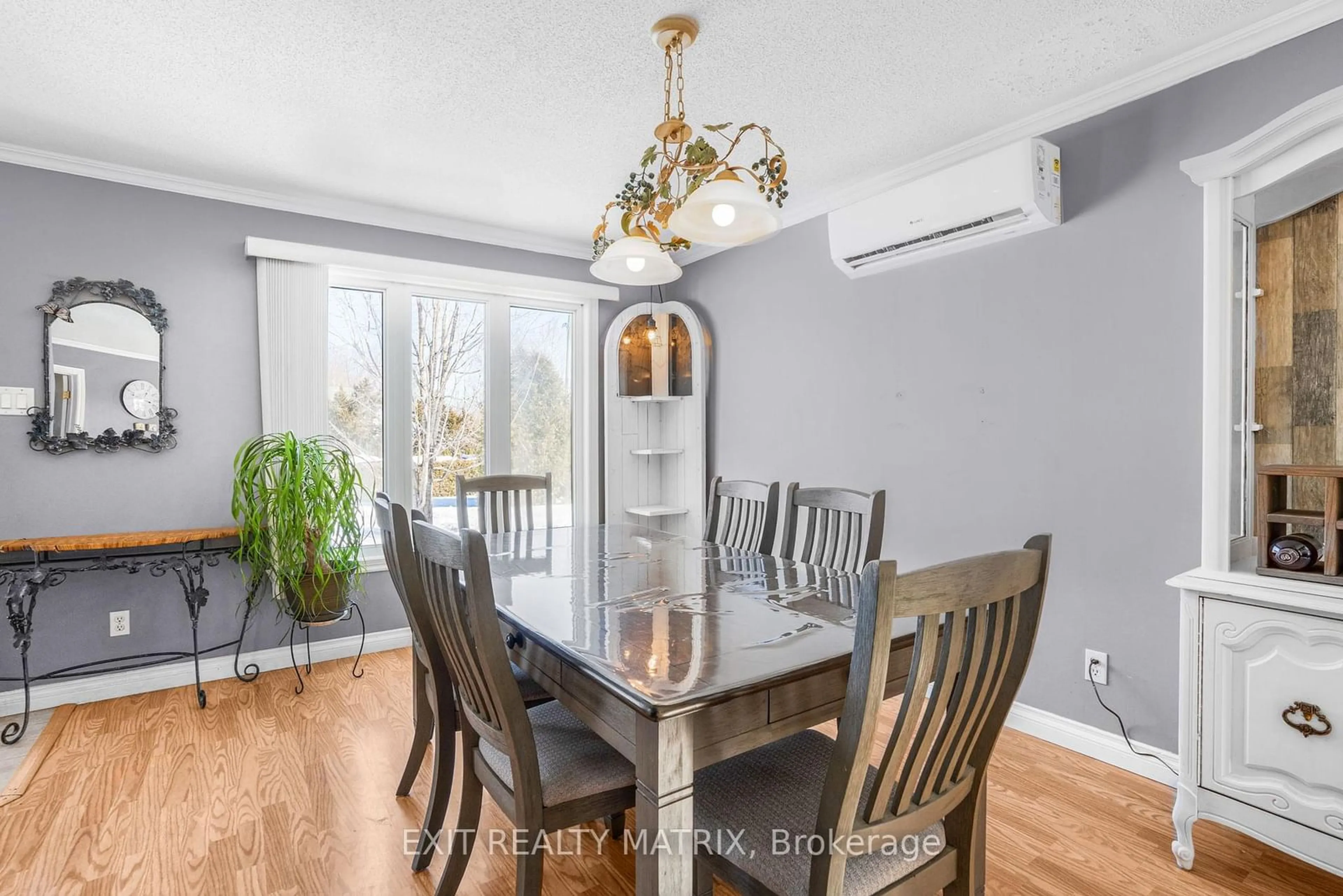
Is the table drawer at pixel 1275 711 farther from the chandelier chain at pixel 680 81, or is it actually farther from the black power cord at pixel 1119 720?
the chandelier chain at pixel 680 81

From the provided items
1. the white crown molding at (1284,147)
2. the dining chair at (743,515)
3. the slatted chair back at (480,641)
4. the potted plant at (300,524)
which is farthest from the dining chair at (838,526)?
the potted plant at (300,524)

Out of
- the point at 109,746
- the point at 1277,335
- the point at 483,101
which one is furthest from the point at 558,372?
the point at 1277,335

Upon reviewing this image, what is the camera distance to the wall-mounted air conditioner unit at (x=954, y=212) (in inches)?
96.0

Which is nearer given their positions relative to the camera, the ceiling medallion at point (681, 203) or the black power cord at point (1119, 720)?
the ceiling medallion at point (681, 203)

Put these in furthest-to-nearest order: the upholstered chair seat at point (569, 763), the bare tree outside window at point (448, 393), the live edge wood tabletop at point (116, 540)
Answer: the bare tree outside window at point (448, 393), the live edge wood tabletop at point (116, 540), the upholstered chair seat at point (569, 763)

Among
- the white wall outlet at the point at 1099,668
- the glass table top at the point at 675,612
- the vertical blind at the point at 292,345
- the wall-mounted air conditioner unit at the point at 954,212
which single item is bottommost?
the white wall outlet at the point at 1099,668

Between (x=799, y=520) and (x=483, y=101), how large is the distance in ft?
8.43

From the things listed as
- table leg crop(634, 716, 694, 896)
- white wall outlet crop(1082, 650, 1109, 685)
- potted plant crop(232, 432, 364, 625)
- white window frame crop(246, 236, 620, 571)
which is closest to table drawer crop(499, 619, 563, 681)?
table leg crop(634, 716, 694, 896)

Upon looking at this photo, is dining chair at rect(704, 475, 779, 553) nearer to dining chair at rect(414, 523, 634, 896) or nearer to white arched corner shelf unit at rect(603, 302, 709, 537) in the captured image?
dining chair at rect(414, 523, 634, 896)

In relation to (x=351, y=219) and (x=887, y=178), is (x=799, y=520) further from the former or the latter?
(x=351, y=219)

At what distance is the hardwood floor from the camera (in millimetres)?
1788

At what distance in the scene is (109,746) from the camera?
2.58 m

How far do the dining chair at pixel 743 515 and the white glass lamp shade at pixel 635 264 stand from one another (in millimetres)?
897

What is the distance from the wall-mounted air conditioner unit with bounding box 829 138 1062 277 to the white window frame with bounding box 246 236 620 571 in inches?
71.9
